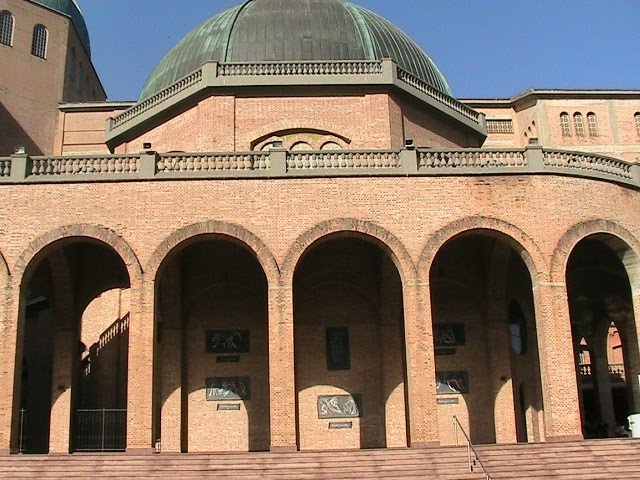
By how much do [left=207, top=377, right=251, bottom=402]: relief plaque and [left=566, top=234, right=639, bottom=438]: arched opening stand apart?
10.9 m

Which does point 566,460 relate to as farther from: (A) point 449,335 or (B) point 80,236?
(B) point 80,236

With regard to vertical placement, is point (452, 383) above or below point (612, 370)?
below

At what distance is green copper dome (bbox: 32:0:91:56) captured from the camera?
37.8 metres

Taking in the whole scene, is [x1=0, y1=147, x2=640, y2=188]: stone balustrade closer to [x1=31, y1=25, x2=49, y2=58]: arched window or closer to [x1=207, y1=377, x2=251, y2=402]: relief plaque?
[x1=207, y1=377, x2=251, y2=402]: relief plaque

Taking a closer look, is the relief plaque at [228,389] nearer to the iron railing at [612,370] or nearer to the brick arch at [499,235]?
the brick arch at [499,235]

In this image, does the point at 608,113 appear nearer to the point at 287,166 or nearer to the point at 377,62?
the point at 377,62

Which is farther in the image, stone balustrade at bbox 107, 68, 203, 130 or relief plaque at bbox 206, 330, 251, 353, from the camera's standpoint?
stone balustrade at bbox 107, 68, 203, 130

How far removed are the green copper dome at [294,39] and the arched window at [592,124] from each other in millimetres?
11329

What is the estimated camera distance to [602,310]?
1148 inches

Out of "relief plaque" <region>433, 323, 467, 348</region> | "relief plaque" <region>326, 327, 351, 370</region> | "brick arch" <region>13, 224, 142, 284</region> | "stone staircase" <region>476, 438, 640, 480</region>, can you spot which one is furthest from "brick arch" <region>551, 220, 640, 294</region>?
"brick arch" <region>13, 224, 142, 284</region>

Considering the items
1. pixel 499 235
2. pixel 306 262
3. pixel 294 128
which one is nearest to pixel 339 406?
pixel 306 262

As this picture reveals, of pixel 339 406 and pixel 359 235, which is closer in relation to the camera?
pixel 359 235

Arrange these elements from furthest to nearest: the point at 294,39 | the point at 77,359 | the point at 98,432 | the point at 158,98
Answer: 1. the point at 294,39
2. the point at 158,98
3. the point at 98,432
4. the point at 77,359

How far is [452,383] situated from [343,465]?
24.2 ft
